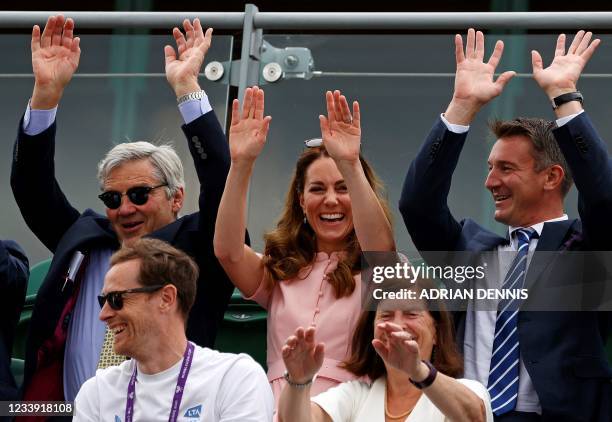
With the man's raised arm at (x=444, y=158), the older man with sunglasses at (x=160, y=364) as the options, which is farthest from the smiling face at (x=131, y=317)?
the man's raised arm at (x=444, y=158)

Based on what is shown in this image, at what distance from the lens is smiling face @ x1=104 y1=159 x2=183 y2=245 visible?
580 centimetres

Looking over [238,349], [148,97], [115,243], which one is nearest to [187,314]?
[115,243]

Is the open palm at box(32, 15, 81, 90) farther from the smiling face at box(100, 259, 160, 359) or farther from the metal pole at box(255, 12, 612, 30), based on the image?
the smiling face at box(100, 259, 160, 359)

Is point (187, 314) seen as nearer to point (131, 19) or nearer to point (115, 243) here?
point (115, 243)

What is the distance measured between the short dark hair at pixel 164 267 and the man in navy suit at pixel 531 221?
0.84 m

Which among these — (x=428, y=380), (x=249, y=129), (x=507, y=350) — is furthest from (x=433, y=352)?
(x=249, y=129)

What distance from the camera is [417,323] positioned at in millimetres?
5129

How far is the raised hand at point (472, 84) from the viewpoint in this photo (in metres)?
5.38

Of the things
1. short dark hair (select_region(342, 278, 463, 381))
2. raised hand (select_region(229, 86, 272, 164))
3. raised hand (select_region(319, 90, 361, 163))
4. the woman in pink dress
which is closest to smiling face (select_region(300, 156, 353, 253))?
the woman in pink dress

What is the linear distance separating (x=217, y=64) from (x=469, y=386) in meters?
2.08

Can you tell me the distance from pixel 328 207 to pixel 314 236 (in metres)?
0.16

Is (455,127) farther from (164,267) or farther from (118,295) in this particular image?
(118,295)

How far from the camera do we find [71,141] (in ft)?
22.0

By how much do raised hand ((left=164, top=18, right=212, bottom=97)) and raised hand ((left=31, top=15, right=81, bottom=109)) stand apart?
0.38 m
